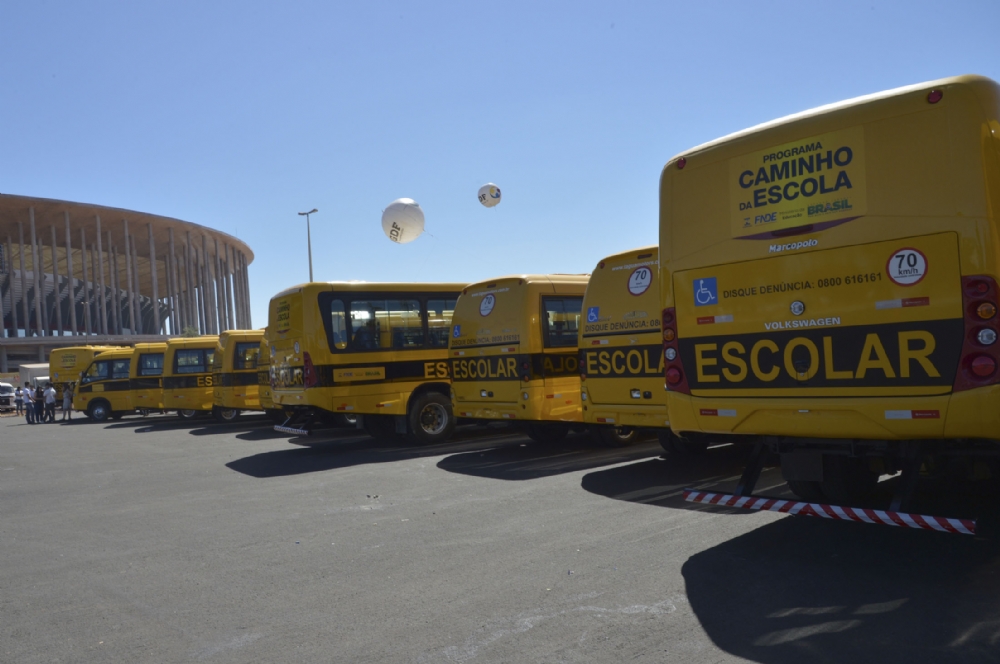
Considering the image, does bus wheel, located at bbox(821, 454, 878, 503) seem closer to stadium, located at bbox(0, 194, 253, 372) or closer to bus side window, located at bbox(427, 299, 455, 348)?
bus side window, located at bbox(427, 299, 455, 348)

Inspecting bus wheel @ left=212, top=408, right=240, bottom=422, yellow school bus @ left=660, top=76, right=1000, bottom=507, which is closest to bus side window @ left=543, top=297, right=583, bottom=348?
yellow school bus @ left=660, top=76, right=1000, bottom=507

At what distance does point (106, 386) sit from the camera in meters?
A: 26.6

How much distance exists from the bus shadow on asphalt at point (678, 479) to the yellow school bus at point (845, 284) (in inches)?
54.7

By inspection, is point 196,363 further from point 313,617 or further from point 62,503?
point 313,617

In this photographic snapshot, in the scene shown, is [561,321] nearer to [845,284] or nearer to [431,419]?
[431,419]

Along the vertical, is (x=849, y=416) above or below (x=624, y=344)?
below

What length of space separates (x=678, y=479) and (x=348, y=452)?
6.31 metres

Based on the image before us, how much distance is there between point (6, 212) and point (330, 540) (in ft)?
219

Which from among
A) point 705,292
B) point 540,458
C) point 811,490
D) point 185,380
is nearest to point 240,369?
point 185,380

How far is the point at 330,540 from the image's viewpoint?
6.74m

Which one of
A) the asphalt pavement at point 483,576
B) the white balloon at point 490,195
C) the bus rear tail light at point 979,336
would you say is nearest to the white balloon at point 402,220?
the white balloon at point 490,195

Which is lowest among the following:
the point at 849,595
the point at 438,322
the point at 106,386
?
the point at 849,595

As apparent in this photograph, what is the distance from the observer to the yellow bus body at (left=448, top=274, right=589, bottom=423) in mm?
Answer: 11336

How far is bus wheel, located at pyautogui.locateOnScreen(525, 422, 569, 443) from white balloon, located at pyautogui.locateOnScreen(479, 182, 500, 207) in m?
7.96
